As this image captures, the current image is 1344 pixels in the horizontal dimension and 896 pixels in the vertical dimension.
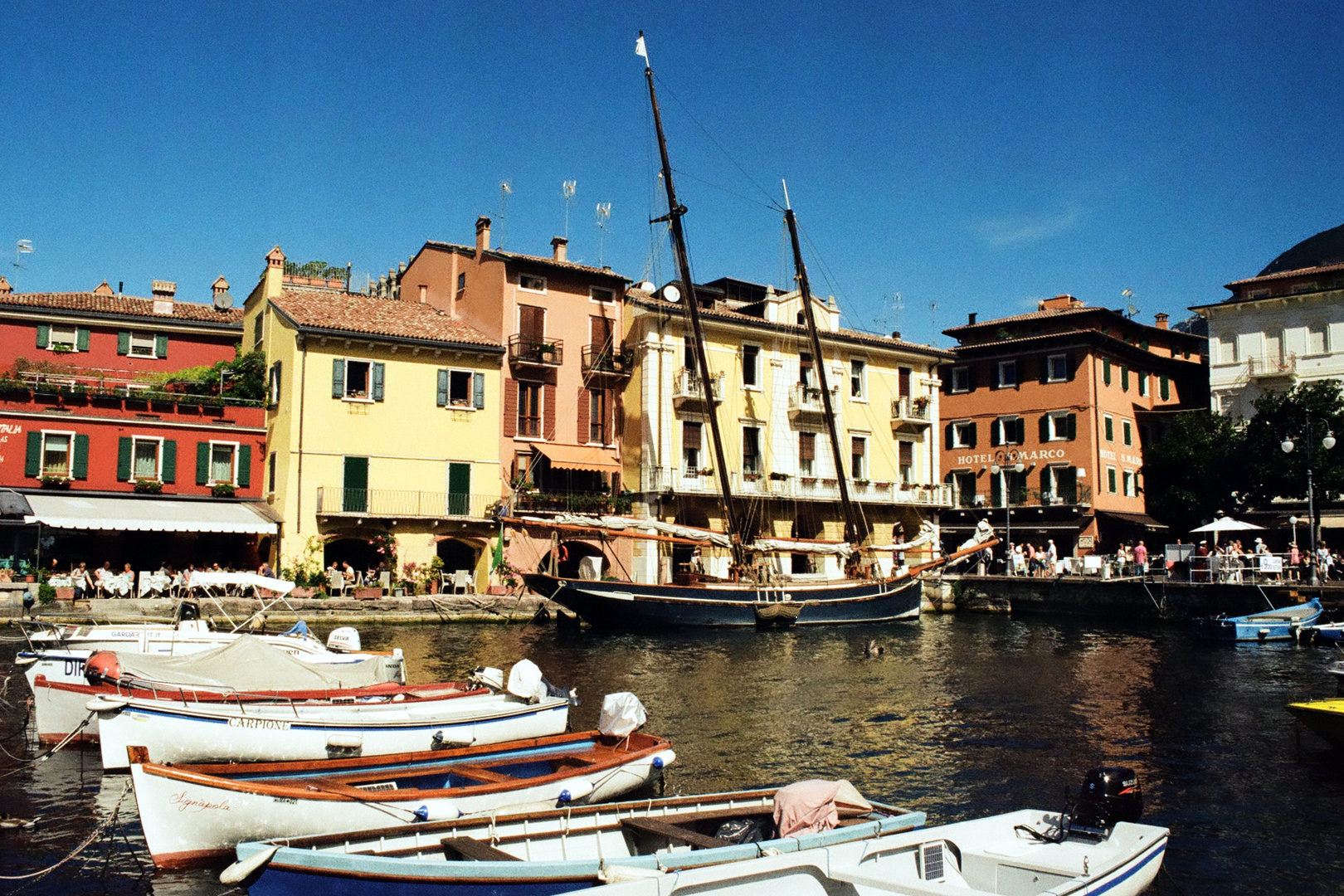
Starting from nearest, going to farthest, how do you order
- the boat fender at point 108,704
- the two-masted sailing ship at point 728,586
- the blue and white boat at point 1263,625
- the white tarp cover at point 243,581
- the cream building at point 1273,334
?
the boat fender at point 108,704
the white tarp cover at point 243,581
the blue and white boat at point 1263,625
the two-masted sailing ship at point 728,586
the cream building at point 1273,334

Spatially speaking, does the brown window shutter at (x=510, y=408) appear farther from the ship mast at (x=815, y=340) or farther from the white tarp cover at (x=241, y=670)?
the white tarp cover at (x=241, y=670)

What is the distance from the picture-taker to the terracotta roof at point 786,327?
4659 centimetres

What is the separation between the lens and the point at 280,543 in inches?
1540

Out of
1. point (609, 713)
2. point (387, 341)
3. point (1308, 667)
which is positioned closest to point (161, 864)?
point (609, 713)

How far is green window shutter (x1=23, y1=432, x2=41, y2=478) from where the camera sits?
121 ft

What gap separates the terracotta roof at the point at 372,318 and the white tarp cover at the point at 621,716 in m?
29.4

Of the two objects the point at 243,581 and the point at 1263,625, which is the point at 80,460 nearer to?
the point at 243,581

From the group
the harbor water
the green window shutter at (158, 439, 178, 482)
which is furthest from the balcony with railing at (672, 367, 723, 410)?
the green window shutter at (158, 439, 178, 482)

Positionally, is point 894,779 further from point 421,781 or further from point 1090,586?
point 1090,586

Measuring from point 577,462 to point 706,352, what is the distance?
7.87 m

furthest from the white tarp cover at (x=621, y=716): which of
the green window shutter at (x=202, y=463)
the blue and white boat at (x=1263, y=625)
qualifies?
the green window shutter at (x=202, y=463)

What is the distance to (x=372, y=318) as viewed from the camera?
143 feet

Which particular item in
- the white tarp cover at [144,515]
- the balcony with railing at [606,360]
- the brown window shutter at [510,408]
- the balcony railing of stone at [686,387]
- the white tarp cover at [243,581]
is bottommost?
the white tarp cover at [243,581]

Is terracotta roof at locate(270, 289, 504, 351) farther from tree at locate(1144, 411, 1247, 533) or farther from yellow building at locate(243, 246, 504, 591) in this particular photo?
tree at locate(1144, 411, 1247, 533)
